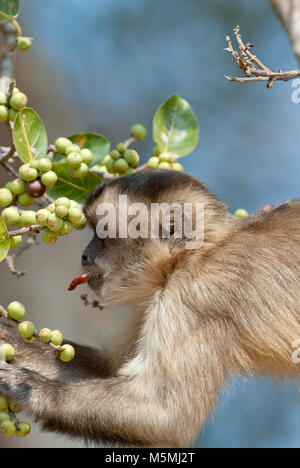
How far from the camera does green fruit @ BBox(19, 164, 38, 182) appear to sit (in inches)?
104

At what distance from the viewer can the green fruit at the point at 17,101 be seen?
112 inches

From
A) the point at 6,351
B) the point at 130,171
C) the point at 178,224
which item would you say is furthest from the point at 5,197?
the point at 178,224

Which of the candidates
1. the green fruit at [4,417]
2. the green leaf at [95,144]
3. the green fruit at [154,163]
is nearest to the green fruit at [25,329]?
the green fruit at [4,417]

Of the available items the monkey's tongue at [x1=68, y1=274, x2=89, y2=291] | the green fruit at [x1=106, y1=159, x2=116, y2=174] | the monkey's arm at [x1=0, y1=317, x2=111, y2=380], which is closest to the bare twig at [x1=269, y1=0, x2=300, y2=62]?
the green fruit at [x1=106, y1=159, x2=116, y2=174]

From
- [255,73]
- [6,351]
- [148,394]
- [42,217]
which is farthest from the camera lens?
[148,394]

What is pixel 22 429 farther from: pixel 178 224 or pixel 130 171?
pixel 130 171

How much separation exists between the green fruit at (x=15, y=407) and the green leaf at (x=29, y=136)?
108cm

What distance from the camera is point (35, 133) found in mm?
2816

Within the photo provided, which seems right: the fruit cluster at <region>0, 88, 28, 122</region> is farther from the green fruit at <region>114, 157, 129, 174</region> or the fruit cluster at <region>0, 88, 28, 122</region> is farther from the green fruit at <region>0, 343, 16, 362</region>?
the green fruit at <region>0, 343, 16, 362</region>

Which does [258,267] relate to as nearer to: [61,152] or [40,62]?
[61,152]

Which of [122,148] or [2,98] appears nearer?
[2,98]
